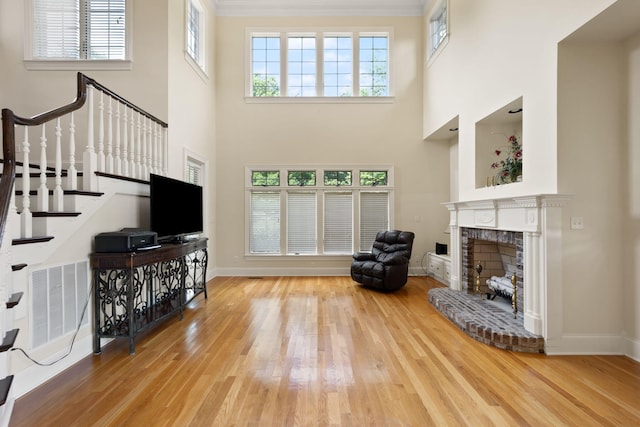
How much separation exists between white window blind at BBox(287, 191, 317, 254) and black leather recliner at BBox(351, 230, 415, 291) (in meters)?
1.23

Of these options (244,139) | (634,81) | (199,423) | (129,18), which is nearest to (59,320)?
(199,423)

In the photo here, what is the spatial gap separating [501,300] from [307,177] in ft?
13.5

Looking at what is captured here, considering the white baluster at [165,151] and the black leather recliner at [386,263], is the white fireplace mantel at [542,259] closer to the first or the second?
the black leather recliner at [386,263]

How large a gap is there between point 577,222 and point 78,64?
20.9 ft

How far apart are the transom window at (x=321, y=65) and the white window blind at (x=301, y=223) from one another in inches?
85.8

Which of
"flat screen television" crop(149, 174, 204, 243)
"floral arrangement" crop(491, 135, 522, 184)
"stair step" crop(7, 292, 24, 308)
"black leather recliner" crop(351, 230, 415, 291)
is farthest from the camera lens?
"black leather recliner" crop(351, 230, 415, 291)

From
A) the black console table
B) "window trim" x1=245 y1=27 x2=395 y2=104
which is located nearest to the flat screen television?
the black console table

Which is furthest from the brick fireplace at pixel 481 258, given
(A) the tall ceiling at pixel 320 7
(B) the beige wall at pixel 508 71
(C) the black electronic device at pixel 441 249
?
(A) the tall ceiling at pixel 320 7

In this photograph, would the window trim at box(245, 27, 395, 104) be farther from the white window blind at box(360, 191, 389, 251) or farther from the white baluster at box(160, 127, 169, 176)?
the white baluster at box(160, 127, 169, 176)

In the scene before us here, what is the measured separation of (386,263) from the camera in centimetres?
517

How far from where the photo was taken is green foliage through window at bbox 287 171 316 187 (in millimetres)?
6602

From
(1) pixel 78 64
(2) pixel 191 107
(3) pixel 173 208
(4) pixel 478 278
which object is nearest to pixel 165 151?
(3) pixel 173 208

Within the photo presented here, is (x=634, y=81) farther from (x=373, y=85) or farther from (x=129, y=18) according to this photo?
(x=129, y=18)

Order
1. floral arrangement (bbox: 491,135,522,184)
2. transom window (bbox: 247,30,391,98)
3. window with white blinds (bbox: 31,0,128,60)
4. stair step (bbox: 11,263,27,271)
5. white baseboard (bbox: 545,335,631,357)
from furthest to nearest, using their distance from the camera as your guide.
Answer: transom window (bbox: 247,30,391,98)
window with white blinds (bbox: 31,0,128,60)
floral arrangement (bbox: 491,135,522,184)
white baseboard (bbox: 545,335,631,357)
stair step (bbox: 11,263,27,271)
